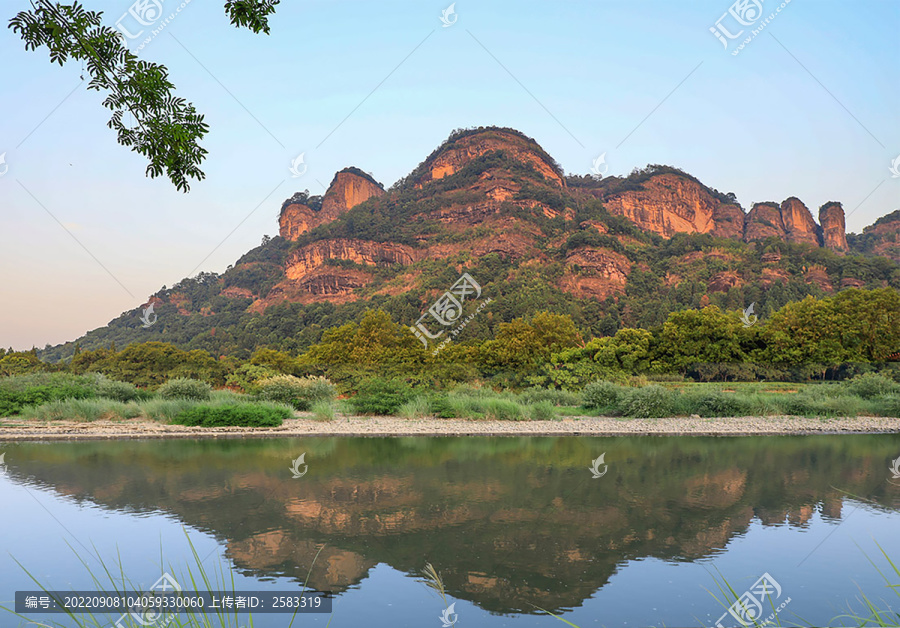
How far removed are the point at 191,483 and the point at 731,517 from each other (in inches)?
311

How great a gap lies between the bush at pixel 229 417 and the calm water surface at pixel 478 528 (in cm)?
317

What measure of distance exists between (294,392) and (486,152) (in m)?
104

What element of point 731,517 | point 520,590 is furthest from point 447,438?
point 520,590

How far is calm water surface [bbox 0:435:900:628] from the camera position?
4320 millimetres

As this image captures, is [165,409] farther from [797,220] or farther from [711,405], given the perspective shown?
[797,220]

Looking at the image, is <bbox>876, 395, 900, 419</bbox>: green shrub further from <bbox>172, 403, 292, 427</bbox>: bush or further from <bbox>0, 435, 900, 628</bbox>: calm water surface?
<bbox>172, 403, 292, 427</bbox>: bush

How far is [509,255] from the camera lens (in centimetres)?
7719

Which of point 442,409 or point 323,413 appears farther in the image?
point 442,409

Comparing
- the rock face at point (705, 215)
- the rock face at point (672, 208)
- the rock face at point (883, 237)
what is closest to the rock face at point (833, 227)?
the rock face at point (705, 215)

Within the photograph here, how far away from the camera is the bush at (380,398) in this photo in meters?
17.0

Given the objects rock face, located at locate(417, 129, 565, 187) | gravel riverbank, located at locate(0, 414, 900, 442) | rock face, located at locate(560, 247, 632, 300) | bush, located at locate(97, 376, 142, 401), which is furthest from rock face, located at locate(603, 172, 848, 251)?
bush, located at locate(97, 376, 142, 401)

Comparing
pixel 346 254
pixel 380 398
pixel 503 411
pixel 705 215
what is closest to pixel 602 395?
pixel 503 411

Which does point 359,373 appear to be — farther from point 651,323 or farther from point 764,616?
point 651,323

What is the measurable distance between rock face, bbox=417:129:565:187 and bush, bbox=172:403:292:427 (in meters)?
105
